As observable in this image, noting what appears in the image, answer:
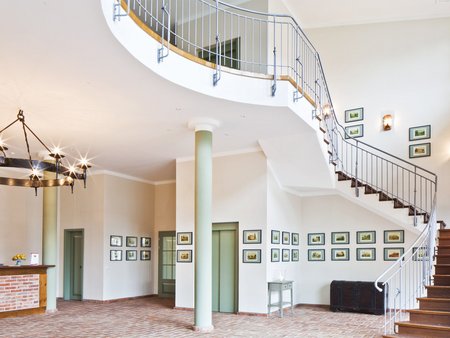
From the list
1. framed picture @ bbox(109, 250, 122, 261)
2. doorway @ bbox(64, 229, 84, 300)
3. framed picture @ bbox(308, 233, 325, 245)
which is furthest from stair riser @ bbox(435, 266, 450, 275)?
doorway @ bbox(64, 229, 84, 300)

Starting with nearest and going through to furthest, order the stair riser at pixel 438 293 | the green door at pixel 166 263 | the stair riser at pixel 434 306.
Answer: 1. the stair riser at pixel 434 306
2. the stair riser at pixel 438 293
3. the green door at pixel 166 263

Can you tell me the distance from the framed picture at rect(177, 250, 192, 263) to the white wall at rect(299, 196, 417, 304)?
2758mm

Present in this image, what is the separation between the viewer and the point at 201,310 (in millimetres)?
7625

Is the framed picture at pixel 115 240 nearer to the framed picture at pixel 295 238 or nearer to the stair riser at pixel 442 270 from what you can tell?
the framed picture at pixel 295 238

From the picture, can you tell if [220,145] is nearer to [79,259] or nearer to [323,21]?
[323,21]

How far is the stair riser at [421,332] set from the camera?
19.7ft

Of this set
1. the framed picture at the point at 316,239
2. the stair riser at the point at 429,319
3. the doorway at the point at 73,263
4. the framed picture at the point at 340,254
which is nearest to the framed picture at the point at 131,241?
the doorway at the point at 73,263

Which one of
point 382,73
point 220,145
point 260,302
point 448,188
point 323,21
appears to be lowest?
point 260,302

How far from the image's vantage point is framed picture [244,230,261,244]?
9422 millimetres

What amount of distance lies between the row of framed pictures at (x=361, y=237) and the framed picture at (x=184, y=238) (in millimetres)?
2933

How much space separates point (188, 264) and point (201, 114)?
413cm

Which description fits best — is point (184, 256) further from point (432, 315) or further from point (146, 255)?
point (432, 315)

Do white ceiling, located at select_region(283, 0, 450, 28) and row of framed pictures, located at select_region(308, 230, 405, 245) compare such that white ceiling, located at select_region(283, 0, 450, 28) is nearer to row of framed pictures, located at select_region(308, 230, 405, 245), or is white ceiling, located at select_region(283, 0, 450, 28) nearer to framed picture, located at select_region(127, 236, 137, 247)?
row of framed pictures, located at select_region(308, 230, 405, 245)

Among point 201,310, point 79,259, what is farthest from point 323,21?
point 79,259
